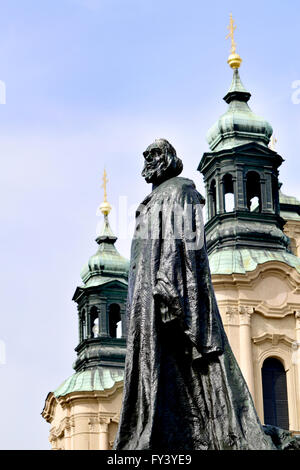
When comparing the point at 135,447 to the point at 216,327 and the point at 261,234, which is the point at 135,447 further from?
the point at 261,234

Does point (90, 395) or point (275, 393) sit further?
point (90, 395)

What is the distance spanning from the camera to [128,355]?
907 cm

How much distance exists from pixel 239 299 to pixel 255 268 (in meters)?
1.18

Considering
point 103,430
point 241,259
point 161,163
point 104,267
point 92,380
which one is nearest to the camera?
point 161,163

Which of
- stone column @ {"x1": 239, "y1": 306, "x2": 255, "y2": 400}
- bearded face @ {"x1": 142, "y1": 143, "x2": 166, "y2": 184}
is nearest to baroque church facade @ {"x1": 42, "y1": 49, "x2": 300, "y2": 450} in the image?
stone column @ {"x1": 239, "y1": 306, "x2": 255, "y2": 400}

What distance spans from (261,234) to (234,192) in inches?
74.5

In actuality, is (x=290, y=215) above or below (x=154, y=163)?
above

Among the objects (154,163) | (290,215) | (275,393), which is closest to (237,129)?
(275,393)

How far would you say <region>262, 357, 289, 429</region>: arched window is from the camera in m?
41.9

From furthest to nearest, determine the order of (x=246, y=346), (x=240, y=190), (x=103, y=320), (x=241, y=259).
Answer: (x=103, y=320) → (x=240, y=190) → (x=241, y=259) → (x=246, y=346)

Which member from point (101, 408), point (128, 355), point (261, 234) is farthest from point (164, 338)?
point (101, 408)

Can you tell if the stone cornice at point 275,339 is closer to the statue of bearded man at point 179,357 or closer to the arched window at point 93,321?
the arched window at point 93,321

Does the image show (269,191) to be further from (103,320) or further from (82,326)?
(82,326)

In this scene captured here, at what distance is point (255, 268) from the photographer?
42.7 m
